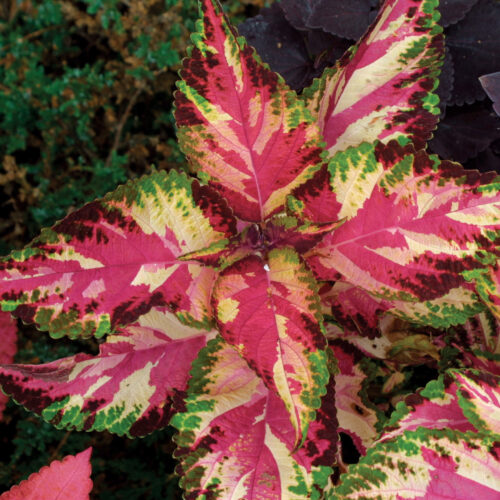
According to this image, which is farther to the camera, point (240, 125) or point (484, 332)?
point (484, 332)

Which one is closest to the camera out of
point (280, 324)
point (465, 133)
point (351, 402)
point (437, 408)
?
point (280, 324)

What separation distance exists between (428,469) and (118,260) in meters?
0.39

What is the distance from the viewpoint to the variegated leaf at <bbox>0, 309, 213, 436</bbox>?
66 centimetres

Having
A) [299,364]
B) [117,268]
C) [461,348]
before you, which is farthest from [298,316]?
[461,348]

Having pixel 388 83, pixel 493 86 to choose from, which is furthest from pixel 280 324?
pixel 493 86

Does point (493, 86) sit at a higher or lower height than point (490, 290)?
higher

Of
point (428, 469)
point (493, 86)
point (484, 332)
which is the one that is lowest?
point (484, 332)

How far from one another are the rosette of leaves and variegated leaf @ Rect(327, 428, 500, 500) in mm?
493

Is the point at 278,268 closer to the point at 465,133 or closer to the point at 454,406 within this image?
the point at 454,406

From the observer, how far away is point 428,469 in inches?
23.2

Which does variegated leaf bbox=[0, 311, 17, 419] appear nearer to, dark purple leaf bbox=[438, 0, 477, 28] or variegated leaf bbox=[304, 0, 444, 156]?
variegated leaf bbox=[304, 0, 444, 156]

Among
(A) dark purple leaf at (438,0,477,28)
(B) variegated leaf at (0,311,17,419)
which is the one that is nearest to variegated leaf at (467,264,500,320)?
(A) dark purple leaf at (438,0,477,28)

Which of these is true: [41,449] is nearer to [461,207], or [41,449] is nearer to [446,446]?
[446,446]

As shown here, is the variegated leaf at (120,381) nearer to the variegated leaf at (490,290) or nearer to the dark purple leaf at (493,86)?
the variegated leaf at (490,290)
